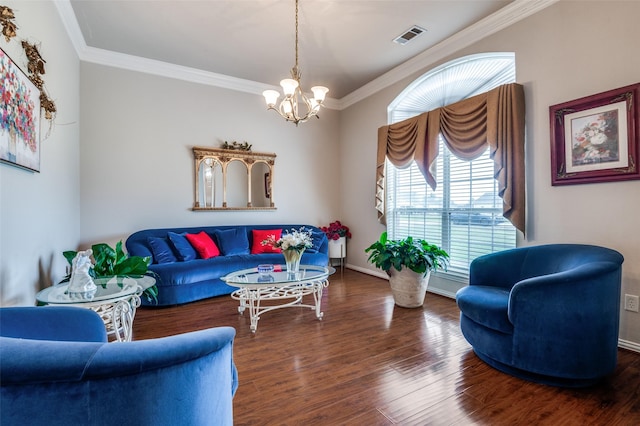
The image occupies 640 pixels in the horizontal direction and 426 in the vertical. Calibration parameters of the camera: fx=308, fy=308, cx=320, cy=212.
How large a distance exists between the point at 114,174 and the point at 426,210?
416 cm

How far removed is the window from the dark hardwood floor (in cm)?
97

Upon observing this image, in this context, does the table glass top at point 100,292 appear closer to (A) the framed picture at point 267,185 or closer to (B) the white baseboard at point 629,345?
(A) the framed picture at point 267,185

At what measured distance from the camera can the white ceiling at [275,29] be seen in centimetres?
302

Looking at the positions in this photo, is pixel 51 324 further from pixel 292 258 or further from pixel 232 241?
pixel 232 241

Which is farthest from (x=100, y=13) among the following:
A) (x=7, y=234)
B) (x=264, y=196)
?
(x=264, y=196)

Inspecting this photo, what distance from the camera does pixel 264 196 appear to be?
16.7ft

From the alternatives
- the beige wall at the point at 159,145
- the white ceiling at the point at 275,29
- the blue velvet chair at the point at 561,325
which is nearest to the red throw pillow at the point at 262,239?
the beige wall at the point at 159,145

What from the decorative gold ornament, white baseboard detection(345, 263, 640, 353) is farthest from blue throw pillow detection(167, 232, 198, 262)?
white baseboard detection(345, 263, 640, 353)

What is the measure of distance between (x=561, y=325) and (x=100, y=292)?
2.93m

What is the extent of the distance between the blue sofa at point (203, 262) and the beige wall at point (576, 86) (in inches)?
112

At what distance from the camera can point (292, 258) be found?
3061 millimetres

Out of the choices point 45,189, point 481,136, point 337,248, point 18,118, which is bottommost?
point 337,248

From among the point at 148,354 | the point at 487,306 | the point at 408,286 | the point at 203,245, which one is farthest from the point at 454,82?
the point at 148,354

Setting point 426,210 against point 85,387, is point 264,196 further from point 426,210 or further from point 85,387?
point 85,387
